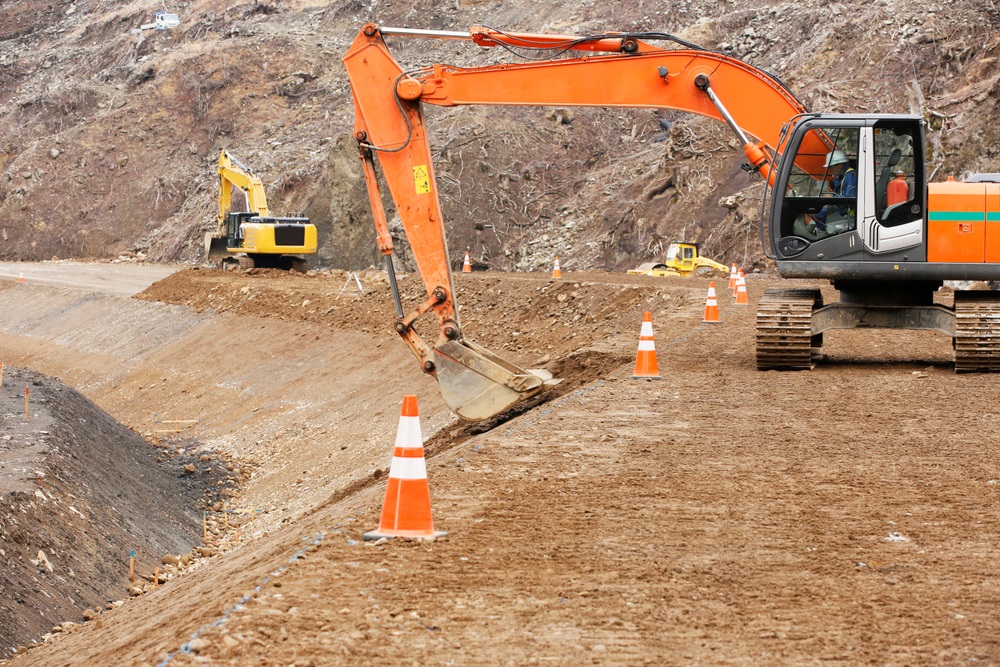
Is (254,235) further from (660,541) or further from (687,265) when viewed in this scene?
(660,541)

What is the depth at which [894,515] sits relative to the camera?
24.3 ft

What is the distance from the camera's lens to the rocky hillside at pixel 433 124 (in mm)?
36772

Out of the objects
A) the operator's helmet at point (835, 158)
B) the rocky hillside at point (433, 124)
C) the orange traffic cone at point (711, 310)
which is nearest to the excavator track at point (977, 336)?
the operator's helmet at point (835, 158)

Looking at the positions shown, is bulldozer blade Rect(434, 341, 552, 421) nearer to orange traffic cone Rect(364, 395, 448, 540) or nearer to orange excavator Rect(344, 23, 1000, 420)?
orange excavator Rect(344, 23, 1000, 420)

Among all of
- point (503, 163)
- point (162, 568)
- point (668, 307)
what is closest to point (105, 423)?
point (162, 568)

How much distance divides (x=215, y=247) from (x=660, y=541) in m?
38.8

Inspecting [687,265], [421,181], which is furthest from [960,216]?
[687,265]

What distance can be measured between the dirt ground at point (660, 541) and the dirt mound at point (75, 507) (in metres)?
1.07

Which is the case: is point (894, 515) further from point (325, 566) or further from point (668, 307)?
point (668, 307)

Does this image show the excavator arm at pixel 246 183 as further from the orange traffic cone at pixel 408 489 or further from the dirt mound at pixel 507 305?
the orange traffic cone at pixel 408 489

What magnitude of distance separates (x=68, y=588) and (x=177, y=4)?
244 feet

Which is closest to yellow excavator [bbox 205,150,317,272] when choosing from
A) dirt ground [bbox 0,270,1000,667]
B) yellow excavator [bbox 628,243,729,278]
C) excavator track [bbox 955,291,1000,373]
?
yellow excavator [bbox 628,243,729,278]

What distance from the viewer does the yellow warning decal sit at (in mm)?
13125

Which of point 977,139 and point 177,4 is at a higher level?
point 177,4
